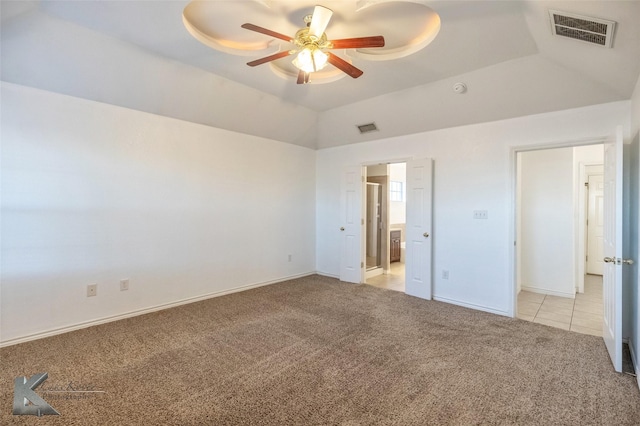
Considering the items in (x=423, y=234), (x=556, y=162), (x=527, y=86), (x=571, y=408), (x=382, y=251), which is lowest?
(x=571, y=408)

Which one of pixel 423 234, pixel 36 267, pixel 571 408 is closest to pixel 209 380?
pixel 36 267

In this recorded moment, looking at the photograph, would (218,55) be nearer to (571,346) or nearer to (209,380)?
(209,380)

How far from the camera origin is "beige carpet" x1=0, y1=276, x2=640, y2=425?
194cm

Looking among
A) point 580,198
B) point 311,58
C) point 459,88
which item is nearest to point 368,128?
point 459,88

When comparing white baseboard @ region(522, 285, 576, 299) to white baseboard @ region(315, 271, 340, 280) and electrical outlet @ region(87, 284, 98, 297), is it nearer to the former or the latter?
white baseboard @ region(315, 271, 340, 280)

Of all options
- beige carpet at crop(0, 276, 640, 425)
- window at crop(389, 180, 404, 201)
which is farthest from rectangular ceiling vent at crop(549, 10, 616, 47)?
window at crop(389, 180, 404, 201)

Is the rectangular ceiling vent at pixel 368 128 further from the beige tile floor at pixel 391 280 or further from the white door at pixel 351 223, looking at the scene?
the beige tile floor at pixel 391 280

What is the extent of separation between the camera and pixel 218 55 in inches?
122

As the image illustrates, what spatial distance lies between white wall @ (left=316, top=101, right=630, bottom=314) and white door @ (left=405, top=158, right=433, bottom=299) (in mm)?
117

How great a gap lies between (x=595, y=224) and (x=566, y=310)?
2.92 m

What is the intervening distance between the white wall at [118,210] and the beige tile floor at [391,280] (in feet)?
5.89

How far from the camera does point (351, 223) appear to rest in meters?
5.33

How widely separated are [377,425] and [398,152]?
12.4 ft

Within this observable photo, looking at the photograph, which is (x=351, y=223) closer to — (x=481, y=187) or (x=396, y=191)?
(x=481, y=187)
